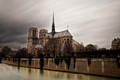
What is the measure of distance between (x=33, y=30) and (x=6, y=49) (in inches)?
1036

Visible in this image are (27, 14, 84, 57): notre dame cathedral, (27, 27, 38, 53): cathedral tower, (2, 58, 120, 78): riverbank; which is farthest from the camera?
(27, 27, 38, 53): cathedral tower

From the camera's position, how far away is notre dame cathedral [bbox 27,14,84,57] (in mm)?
47125

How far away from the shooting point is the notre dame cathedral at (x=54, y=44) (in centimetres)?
4712

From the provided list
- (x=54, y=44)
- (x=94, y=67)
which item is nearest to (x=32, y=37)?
(x=54, y=44)

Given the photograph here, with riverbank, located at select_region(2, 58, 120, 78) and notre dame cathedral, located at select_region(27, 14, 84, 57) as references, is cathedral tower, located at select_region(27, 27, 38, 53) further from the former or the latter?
riverbank, located at select_region(2, 58, 120, 78)

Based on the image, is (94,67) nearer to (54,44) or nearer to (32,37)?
(54,44)

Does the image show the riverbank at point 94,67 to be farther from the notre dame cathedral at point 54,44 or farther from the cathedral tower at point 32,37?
the cathedral tower at point 32,37

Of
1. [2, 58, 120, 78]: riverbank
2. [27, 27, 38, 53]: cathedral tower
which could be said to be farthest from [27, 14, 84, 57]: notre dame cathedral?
[2, 58, 120, 78]: riverbank

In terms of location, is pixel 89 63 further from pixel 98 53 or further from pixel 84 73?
pixel 98 53

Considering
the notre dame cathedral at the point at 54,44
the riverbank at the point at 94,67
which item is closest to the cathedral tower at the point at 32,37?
the notre dame cathedral at the point at 54,44

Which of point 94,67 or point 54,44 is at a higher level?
point 54,44

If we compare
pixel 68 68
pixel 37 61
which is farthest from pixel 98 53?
pixel 37 61

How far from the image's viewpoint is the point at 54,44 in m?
46.9

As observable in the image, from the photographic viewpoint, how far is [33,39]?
10706 cm
